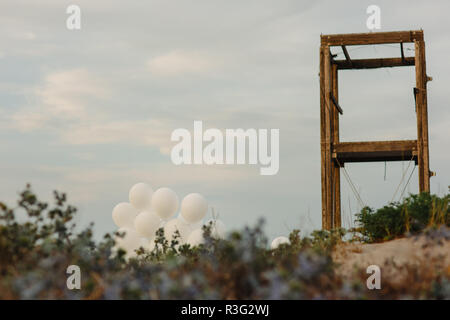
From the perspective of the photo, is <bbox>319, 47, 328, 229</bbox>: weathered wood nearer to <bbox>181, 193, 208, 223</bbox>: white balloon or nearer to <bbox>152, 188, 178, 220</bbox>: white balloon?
<bbox>181, 193, 208, 223</bbox>: white balloon

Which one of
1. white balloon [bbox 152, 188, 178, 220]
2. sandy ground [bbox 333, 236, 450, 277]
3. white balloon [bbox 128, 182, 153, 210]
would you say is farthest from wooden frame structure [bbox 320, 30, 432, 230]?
sandy ground [bbox 333, 236, 450, 277]

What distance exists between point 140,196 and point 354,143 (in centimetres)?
492

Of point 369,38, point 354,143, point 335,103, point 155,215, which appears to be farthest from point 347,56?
point 155,215

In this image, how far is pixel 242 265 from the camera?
3.95m

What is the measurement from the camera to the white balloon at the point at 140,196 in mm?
12336

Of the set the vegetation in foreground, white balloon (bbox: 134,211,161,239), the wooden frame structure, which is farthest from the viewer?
white balloon (bbox: 134,211,161,239)

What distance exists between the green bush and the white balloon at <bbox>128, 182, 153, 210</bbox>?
6023 millimetres

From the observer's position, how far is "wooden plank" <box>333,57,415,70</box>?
1213 centimetres

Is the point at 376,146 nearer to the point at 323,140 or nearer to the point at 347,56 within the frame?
the point at 323,140

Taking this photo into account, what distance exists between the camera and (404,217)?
6.98 metres

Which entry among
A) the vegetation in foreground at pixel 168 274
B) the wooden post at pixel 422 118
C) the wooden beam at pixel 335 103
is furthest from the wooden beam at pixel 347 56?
the vegetation in foreground at pixel 168 274

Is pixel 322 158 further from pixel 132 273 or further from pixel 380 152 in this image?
pixel 132 273
